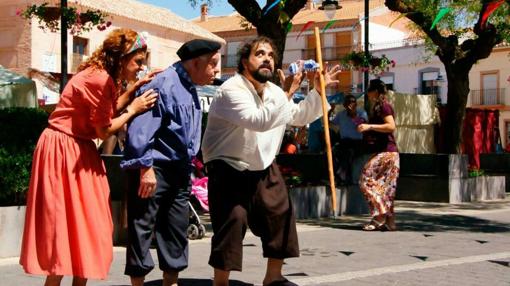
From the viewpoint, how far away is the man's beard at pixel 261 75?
5.38 metres

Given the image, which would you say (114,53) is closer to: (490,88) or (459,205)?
(459,205)

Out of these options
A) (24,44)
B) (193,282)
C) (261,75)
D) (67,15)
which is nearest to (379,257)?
(193,282)

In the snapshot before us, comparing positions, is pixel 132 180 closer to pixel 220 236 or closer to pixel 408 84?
pixel 220 236

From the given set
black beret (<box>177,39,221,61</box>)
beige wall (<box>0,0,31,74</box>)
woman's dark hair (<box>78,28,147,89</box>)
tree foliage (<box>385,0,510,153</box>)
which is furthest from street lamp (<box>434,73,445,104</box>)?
woman's dark hair (<box>78,28,147,89</box>)

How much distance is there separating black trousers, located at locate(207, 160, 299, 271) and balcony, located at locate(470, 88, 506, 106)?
46785mm

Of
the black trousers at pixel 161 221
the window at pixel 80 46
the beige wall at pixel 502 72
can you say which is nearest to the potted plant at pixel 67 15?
the black trousers at pixel 161 221

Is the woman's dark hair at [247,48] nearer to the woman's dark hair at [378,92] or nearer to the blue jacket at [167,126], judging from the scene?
the blue jacket at [167,126]

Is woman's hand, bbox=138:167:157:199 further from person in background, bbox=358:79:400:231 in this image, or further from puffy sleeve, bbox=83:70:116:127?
person in background, bbox=358:79:400:231

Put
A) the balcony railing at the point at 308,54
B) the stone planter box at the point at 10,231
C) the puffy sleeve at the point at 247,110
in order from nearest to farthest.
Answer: the puffy sleeve at the point at 247,110 < the stone planter box at the point at 10,231 < the balcony railing at the point at 308,54

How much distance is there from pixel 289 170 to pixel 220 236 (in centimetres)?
739

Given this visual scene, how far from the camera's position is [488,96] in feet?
166

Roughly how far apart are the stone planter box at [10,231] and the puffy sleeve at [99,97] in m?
3.53

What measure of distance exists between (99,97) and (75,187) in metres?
0.52

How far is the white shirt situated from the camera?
5172 millimetres
